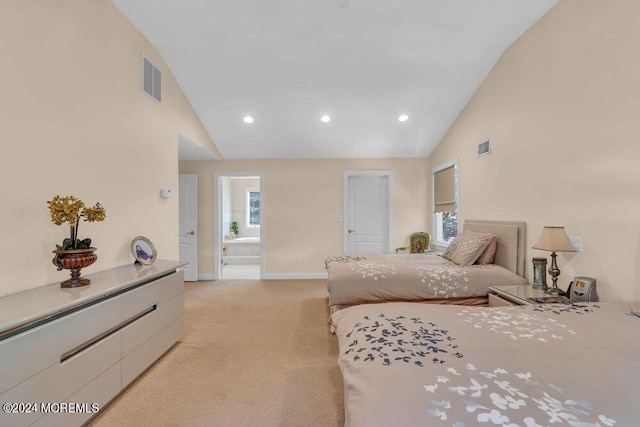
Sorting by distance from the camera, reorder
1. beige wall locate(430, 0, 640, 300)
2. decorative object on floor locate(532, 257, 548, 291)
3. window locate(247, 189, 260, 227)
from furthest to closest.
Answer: window locate(247, 189, 260, 227), decorative object on floor locate(532, 257, 548, 291), beige wall locate(430, 0, 640, 300)

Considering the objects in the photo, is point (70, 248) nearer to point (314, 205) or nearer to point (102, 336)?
point (102, 336)

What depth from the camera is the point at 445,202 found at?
469cm

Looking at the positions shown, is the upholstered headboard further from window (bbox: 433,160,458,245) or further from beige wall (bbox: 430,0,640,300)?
window (bbox: 433,160,458,245)

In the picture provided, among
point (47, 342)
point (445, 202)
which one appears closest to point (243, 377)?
point (47, 342)

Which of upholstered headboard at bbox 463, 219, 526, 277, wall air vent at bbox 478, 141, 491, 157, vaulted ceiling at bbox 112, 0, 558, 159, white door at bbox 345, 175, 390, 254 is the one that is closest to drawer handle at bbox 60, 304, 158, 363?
vaulted ceiling at bbox 112, 0, 558, 159

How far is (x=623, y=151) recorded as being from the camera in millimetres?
1937

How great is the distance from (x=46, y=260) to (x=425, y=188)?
17.3ft

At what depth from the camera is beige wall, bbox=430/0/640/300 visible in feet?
6.29

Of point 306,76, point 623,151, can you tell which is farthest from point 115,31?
point 623,151

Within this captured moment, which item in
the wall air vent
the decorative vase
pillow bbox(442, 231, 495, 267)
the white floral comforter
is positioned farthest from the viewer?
the wall air vent

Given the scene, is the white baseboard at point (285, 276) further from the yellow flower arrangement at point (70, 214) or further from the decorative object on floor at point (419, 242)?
the yellow flower arrangement at point (70, 214)

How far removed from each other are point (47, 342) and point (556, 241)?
Answer: 336 cm

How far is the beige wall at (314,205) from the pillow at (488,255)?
2225 millimetres

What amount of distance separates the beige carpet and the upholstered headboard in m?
2.03
